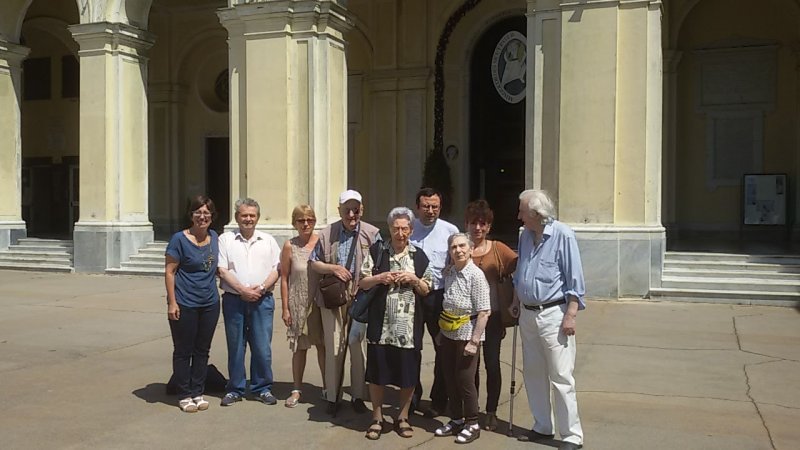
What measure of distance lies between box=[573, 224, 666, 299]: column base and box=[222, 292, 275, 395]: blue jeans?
21.3 ft

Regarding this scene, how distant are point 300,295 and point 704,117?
43.1ft

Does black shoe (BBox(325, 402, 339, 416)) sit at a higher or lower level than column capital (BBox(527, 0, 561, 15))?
lower

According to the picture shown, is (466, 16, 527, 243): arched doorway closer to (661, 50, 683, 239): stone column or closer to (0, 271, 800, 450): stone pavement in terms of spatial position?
(661, 50, 683, 239): stone column

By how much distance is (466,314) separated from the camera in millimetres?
4992

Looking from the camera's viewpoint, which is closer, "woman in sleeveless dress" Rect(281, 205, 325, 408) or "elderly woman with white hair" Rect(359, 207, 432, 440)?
"elderly woman with white hair" Rect(359, 207, 432, 440)

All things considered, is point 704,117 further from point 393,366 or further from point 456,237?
point 393,366

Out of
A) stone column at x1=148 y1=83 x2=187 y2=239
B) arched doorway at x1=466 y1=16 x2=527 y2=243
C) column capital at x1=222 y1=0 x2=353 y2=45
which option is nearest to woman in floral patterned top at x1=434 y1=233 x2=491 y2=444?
column capital at x1=222 y1=0 x2=353 y2=45

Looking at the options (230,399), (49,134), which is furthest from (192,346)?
(49,134)

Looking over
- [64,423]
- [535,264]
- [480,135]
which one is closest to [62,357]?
[64,423]

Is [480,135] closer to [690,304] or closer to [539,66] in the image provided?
[539,66]

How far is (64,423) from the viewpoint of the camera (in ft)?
17.7

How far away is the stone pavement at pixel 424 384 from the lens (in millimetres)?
5059

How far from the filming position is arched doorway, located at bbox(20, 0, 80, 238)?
22.0m

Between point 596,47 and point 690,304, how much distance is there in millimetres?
4060
